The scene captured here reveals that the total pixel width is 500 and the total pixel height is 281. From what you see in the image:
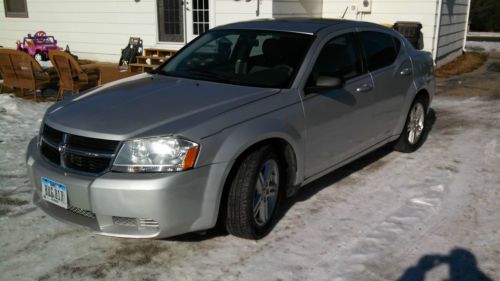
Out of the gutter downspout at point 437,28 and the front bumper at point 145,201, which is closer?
the front bumper at point 145,201

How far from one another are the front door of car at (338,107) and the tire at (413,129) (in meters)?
1.03

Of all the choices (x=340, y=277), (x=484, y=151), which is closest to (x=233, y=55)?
(x=340, y=277)

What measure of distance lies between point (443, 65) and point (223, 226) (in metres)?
11.0

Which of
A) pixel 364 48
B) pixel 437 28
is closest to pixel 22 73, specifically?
pixel 364 48

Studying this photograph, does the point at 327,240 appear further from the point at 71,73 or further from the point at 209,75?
the point at 71,73

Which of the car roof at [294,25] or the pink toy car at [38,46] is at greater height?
the car roof at [294,25]

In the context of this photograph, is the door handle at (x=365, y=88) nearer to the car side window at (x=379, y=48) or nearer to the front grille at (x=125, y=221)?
the car side window at (x=379, y=48)

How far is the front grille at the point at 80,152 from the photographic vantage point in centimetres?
332

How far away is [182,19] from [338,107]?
846 cm

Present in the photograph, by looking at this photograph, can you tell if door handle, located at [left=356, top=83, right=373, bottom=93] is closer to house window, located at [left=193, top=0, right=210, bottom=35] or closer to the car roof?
the car roof

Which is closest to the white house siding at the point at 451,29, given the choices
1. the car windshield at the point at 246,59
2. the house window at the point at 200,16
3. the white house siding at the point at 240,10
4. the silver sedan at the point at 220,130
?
the white house siding at the point at 240,10

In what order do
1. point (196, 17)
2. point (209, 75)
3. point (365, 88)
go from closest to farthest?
1. point (209, 75)
2. point (365, 88)
3. point (196, 17)

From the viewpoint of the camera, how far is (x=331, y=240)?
3859mm

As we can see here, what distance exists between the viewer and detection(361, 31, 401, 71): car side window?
5105mm
